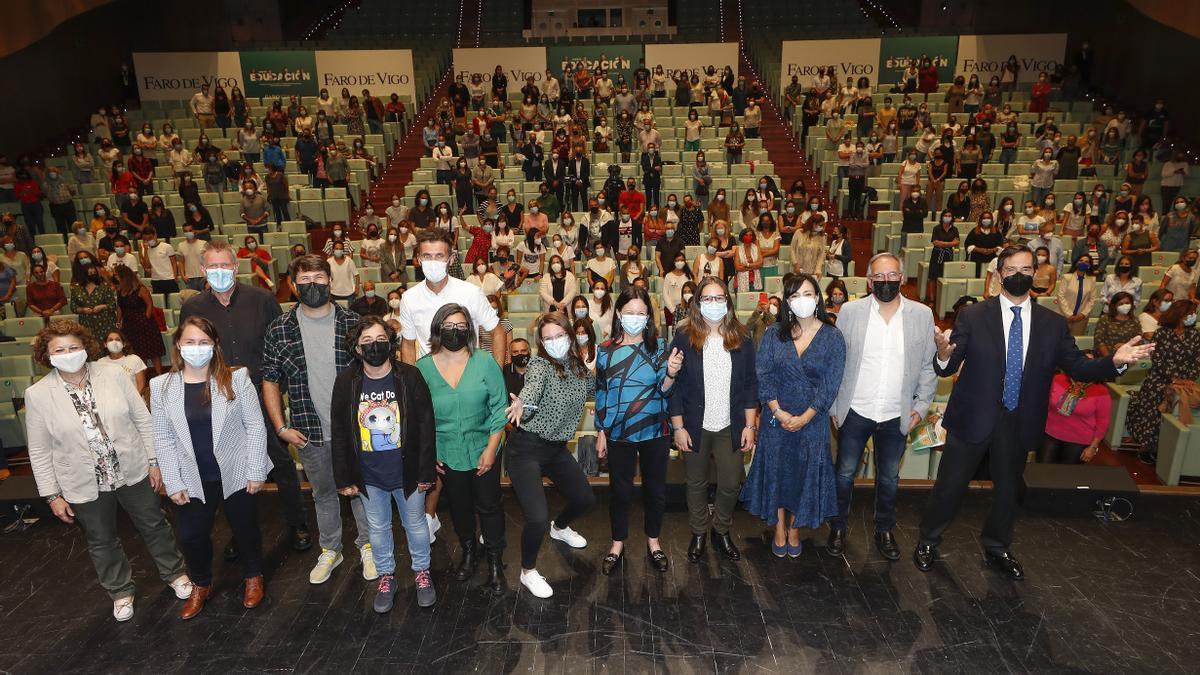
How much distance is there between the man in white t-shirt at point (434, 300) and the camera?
3.90 metres

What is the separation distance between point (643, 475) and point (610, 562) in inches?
19.6

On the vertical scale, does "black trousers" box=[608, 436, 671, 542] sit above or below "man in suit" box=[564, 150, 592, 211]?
below

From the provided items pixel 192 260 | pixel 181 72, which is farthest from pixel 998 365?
pixel 181 72

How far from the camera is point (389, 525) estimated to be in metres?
3.79

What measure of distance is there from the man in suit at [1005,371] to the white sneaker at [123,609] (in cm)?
398

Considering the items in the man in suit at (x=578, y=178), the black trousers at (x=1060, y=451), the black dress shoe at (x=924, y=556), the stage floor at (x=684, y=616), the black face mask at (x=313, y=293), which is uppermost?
the man in suit at (x=578, y=178)

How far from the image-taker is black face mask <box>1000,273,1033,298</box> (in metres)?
3.60

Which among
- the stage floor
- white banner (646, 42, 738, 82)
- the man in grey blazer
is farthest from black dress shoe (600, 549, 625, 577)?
white banner (646, 42, 738, 82)

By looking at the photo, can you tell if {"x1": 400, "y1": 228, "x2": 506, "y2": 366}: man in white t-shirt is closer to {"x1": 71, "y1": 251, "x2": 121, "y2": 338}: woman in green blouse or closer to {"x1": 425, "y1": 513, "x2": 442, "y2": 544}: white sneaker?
{"x1": 425, "y1": 513, "x2": 442, "y2": 544}: white sneaker

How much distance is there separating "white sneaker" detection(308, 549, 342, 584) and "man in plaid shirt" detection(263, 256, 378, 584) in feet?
1.44

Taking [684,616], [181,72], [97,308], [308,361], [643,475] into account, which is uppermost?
[181,72]

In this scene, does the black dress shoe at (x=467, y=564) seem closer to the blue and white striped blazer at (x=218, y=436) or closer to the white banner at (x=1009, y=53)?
the blue and white striped blazer at (x=218, y=436)

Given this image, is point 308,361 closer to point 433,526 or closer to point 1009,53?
point 433,526

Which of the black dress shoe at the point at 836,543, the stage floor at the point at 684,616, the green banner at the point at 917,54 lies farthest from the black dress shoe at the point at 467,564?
the green banner at the point at 917,54
